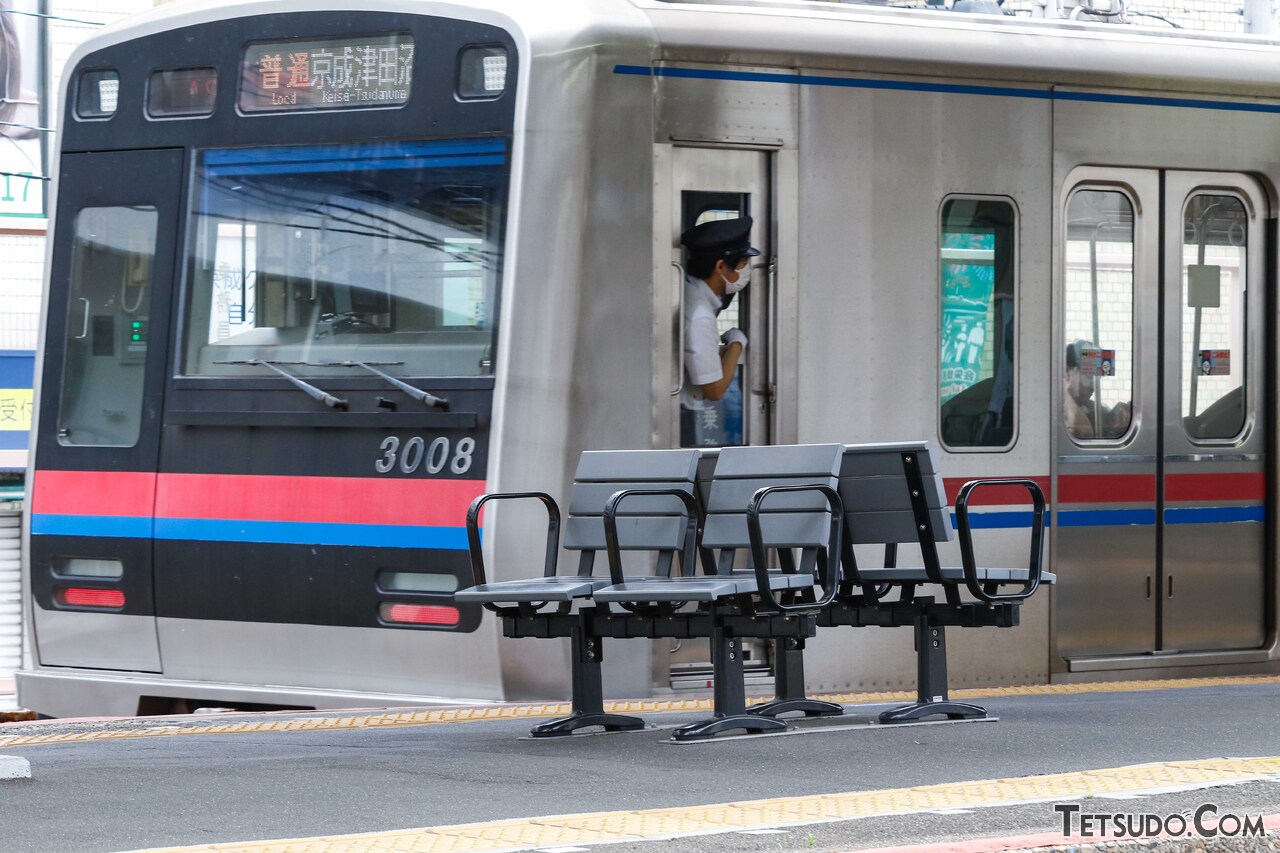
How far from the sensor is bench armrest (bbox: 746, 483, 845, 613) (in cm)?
608

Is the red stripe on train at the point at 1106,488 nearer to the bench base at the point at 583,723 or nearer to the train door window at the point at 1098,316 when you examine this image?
the train door window at the point at 1098,316

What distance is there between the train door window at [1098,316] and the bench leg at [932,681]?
5.61 feet

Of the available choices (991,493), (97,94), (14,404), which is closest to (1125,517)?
(991,493)

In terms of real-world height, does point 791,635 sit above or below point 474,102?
below

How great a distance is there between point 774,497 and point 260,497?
2.15m

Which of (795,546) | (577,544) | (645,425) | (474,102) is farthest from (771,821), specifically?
(474,102)

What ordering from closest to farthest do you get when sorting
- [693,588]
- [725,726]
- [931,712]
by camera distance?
[693,588]
[725,726]
[931,712]

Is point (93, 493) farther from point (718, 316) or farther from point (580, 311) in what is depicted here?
point (718, 316)

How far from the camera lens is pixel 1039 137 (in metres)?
8.12

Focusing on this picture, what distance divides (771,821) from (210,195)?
4.10 meters

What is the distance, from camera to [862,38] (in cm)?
773

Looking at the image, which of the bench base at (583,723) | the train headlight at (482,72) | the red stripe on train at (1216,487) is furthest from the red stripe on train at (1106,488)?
the train headlight at (482,72)

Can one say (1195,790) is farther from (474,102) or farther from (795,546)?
(474,102)

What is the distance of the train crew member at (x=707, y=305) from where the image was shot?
7.53 meters
